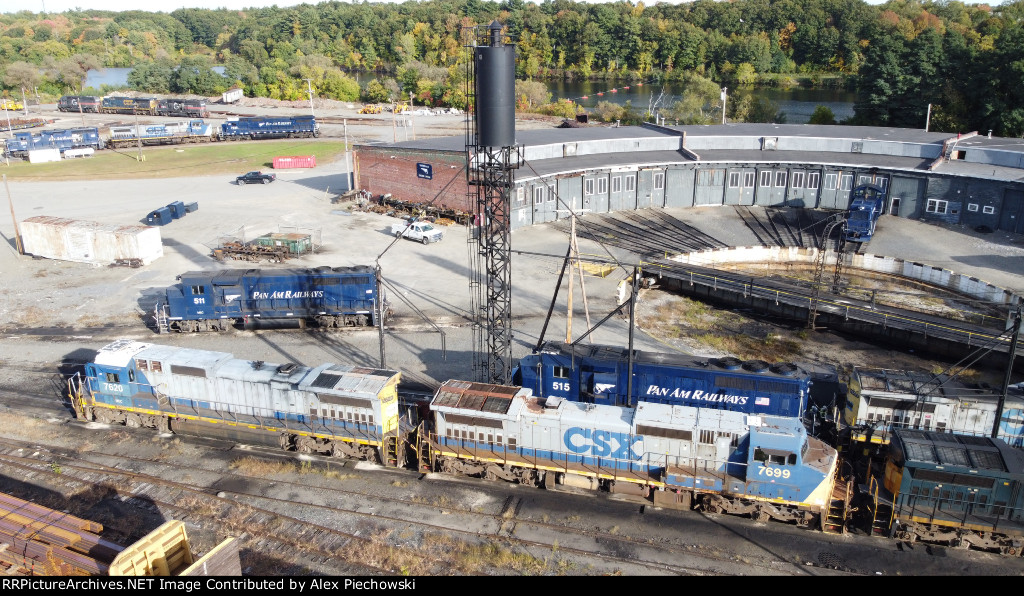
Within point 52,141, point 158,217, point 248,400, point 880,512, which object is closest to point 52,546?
point 248,400

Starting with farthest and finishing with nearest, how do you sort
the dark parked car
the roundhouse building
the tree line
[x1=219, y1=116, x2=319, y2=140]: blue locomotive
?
[x1=219, y1=116, x2=319, y2=140]: blue locomotive
the tree line
the dark parked car
the roundhouse building

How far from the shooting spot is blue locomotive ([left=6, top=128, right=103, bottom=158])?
79875 millimetres

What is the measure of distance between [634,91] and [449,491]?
13742 centimetres

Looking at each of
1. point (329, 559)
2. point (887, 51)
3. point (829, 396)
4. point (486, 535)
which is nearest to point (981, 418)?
point (829, 396)

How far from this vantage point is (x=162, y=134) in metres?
91.3

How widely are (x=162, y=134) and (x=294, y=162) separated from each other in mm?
27332

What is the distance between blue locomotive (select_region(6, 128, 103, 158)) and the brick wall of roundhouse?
45561 mm

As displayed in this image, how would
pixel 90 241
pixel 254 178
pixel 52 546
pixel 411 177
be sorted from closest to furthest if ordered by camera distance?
pixel 52 546 → pixel 90 241 → pixel 411 177 → pixel 254 178

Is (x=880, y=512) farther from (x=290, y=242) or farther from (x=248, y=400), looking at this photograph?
(x=290, y=242)

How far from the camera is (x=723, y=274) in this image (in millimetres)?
40219

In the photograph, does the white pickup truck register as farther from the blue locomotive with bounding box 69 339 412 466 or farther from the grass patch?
the grass patch

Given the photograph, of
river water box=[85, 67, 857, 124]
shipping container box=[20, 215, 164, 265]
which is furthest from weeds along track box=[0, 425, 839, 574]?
river water box=[85, 67, 857, 124]

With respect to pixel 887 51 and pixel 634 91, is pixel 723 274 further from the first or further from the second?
pixel 634 91

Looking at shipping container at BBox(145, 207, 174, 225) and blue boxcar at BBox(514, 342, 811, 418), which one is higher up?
shipping container at BBox(145, 207, 174, 225)
